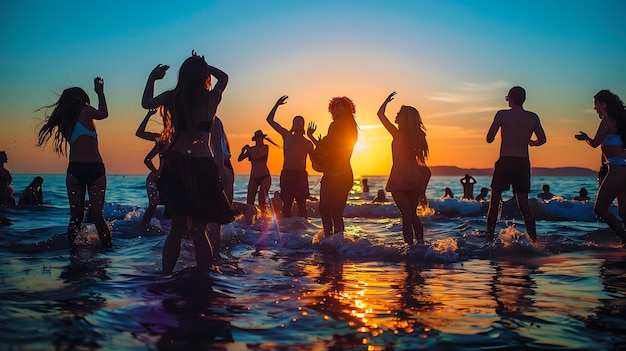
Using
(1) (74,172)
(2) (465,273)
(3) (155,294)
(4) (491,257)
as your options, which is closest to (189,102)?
(3) (155,294)

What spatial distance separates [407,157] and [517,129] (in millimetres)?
1756

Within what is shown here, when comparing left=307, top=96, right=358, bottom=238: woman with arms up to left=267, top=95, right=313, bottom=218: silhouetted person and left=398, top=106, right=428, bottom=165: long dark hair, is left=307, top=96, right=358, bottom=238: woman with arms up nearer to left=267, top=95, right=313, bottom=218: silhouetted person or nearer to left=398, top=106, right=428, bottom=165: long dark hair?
left=398, top=106, right=428, bottom=165: long dark hair

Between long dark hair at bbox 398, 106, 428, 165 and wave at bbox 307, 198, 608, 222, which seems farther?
wave at bbox 307, 198, 608, 222

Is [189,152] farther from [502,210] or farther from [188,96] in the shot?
[502,210]

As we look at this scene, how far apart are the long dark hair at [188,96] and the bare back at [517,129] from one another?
192 inches

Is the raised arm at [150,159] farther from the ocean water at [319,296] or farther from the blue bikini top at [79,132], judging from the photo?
the blue bikini top at [79,132]

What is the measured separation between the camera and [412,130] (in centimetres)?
788

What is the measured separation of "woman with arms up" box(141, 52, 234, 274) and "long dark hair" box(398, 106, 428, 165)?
3.57 metres

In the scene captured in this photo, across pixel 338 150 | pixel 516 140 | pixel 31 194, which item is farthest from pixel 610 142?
pixel 31 194

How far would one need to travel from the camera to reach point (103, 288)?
15.8ft

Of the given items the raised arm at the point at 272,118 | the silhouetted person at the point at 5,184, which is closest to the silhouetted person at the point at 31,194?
the silhouetted person at the point at 5,184

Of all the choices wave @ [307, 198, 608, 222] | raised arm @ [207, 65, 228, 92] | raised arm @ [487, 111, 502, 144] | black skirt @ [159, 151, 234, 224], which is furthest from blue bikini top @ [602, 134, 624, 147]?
wave @ [307, 198, 608, 222]

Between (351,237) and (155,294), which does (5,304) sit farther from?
(351,237)

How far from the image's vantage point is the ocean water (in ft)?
10.9
